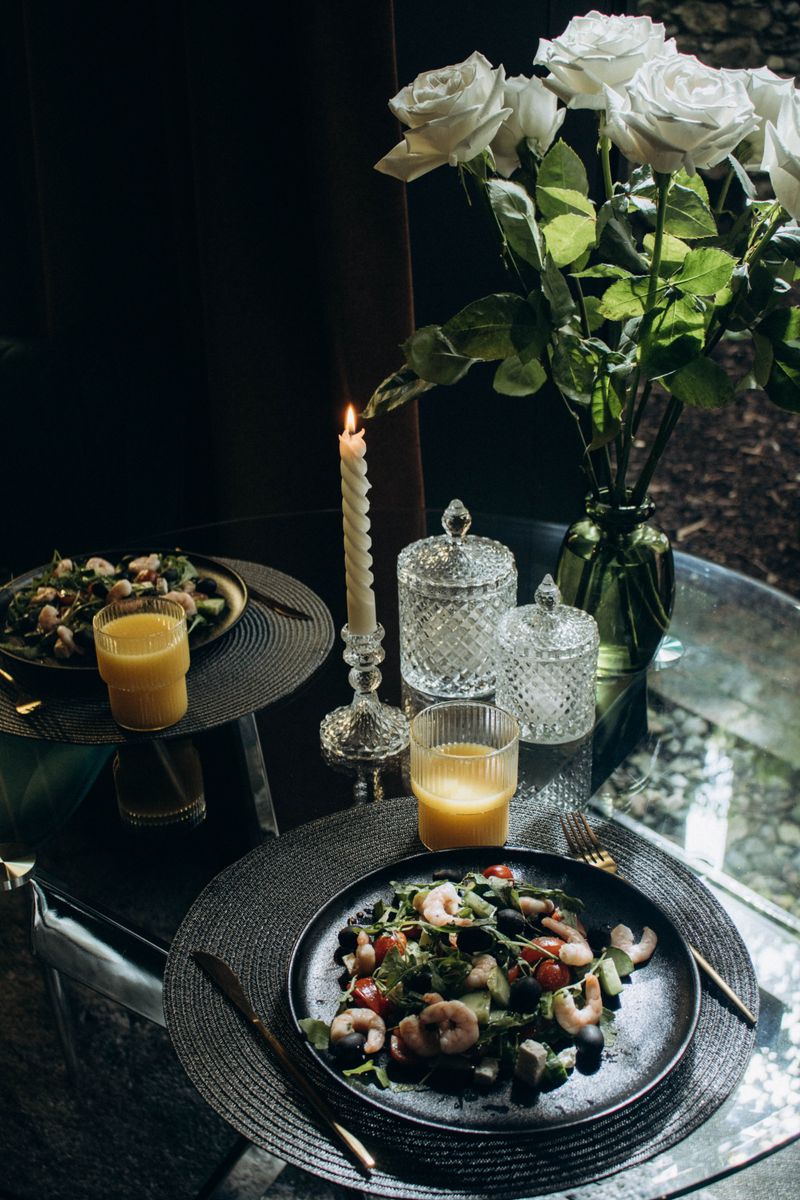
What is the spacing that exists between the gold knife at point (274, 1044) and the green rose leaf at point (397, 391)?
55 centimetres

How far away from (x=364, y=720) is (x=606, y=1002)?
0.46 m

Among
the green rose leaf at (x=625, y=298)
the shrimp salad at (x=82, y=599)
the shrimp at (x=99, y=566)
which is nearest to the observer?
the green rose leaf at (x=625, y=298)

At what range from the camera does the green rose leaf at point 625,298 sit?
1.03 meters

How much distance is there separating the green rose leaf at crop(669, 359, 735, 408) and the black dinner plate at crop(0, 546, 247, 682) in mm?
562

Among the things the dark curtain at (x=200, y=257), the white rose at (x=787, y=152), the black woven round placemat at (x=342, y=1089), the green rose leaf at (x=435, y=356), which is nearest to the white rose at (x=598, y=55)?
the white rose at (x=787, y=152)

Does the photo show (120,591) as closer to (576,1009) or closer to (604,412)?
(604,412)

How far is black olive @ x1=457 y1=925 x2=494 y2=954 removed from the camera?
31.0 inches

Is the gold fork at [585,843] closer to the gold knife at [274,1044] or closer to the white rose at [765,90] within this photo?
the gold knife at [274,1044]

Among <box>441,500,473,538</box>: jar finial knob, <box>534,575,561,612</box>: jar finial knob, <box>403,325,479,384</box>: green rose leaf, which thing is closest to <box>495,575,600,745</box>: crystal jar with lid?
<box>534,575,561,612</box>: jar finial knob

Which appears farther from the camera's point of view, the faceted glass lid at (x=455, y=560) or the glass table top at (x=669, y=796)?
the faceted glass lid at (x=455, y=560)

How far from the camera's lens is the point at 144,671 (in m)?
1.11

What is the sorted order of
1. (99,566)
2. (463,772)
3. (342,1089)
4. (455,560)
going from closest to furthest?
(342,1089) < (463,772) < (455,560) < (99,566)

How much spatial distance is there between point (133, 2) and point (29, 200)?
0.47 meters

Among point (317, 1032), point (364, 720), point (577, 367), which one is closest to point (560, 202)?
point (577, 367)
